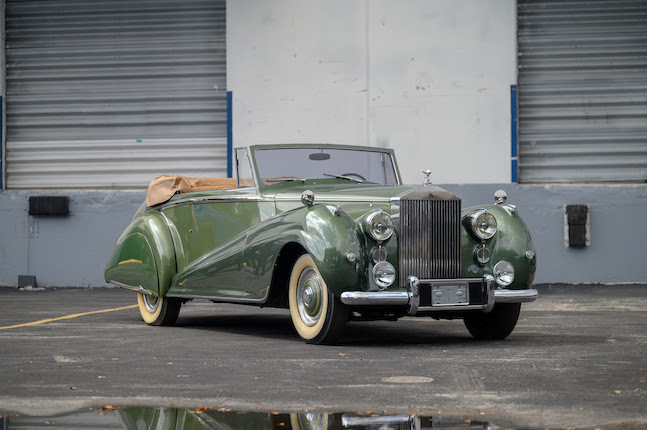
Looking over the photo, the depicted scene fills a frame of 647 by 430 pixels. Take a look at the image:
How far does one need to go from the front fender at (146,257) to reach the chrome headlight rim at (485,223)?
2905 mm

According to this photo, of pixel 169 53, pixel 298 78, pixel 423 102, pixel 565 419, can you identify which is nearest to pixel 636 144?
pixel 423 102

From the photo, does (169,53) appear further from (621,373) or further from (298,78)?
(621,373)

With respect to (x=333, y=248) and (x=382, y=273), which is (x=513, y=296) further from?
(x=333, y=248)

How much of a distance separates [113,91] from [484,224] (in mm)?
9903

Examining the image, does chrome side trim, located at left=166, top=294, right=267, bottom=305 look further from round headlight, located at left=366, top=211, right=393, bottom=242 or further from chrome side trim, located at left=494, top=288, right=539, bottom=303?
chrome side trim, located at left=494, top=288, right=539, bottom=303

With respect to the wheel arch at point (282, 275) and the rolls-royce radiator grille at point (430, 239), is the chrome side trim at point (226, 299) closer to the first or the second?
the wheel arch at point (282, 275)

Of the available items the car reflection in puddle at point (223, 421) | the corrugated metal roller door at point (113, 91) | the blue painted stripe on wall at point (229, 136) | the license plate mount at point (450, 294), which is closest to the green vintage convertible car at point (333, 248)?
the license plate mount at point (450, 294)

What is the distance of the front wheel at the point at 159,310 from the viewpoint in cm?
854

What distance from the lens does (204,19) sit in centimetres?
1525

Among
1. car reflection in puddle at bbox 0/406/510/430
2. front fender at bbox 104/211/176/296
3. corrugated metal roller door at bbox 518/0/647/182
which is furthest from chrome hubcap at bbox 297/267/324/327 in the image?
corrugated metal roller door at bbox 518/0/647/182

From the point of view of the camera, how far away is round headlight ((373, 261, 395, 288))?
6547mm

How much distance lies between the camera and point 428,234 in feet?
22.3

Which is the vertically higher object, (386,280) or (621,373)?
(386,280)

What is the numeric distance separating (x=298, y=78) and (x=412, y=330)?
24.3 feet
